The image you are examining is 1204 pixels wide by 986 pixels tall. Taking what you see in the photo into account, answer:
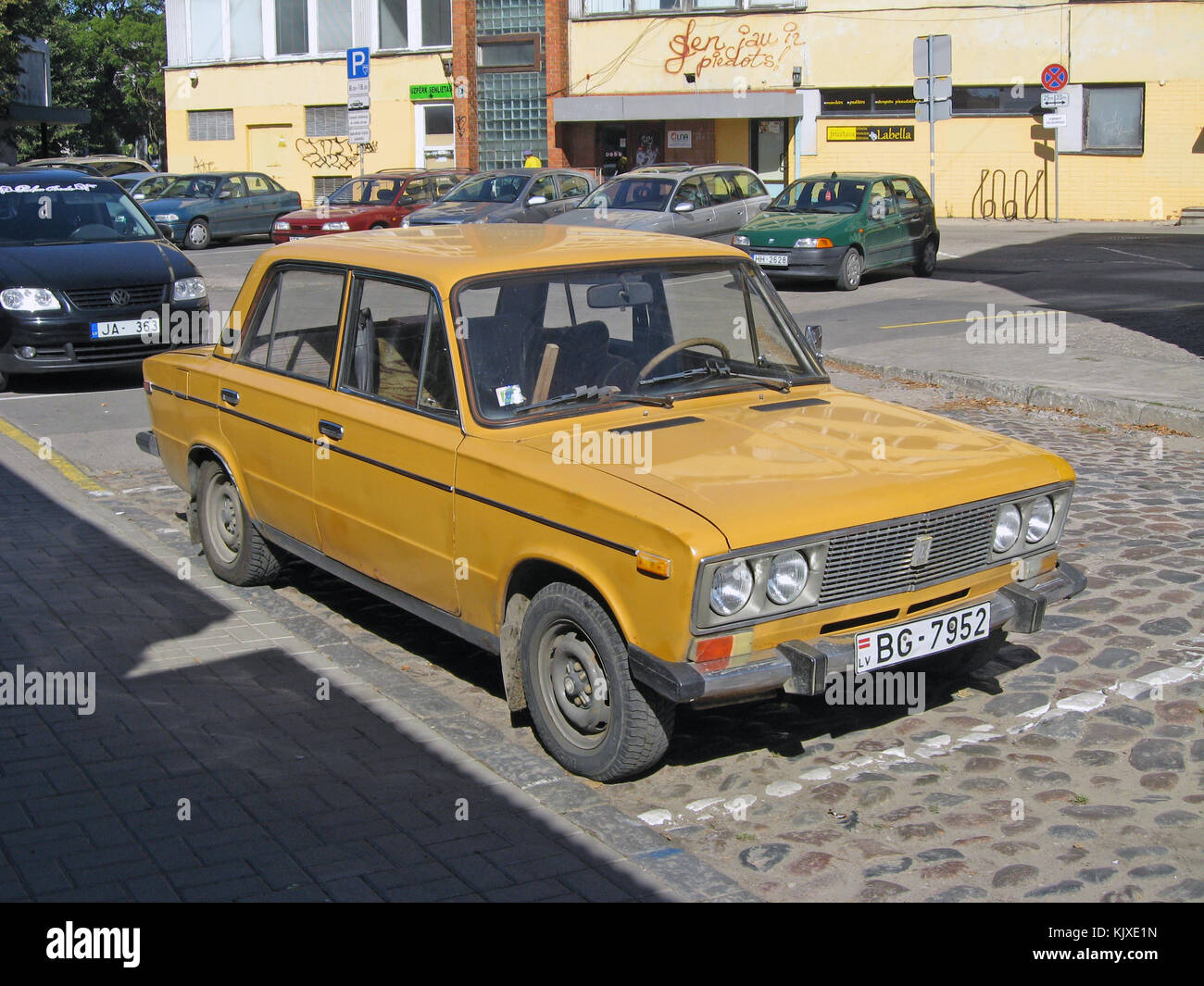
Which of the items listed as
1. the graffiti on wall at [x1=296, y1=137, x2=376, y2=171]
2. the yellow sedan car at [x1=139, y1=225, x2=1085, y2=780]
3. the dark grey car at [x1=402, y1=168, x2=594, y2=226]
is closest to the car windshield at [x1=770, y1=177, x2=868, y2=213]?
the dark grey car at [x1=402, y1=168, x2=594, y2=226]

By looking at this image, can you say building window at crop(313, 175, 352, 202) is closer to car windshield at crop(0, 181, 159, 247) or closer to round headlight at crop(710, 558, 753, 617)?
car windshield at crop(0, 181, 159, 247)

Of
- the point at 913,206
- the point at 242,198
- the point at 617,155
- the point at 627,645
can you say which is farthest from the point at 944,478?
the point at 617,155

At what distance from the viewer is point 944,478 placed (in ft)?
15.4

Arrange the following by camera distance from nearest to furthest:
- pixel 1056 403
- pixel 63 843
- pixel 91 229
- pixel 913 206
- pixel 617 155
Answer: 1. pixel 63 843
2. pixel 1056 403
3. pixel 91 229
4. pixel 913 206
5. pixel 617 155

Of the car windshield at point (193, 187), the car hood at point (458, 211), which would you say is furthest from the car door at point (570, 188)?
the car windshield at point (193, 187)

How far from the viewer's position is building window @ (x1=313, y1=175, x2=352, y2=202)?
42031 millimetres

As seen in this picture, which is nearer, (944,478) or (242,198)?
(944,478)

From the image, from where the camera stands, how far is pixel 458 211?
24.4m

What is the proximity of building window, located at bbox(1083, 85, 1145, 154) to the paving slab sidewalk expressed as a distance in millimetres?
29689

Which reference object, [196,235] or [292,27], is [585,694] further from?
[292,27]

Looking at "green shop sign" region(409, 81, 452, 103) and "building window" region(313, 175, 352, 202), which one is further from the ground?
"green shop sign" region(409, 81, 452, 103)
